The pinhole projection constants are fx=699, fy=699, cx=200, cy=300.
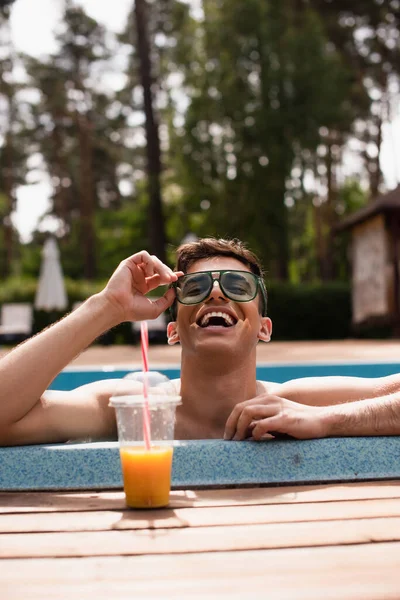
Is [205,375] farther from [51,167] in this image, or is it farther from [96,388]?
[51,167]

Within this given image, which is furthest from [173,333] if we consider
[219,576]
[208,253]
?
[219,576]

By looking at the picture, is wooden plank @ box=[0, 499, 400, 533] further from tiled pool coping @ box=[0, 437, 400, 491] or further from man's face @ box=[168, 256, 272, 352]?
man's face @ box=[168, 256, 272, 352]

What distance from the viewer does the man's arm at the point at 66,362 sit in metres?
2.26

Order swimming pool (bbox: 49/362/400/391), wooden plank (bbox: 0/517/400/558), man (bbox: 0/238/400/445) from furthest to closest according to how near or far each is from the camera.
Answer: swimming pool (bbox: 49/362/400/391) → man (bbox: 0/238/400/445) → wooden plank (bbox: 0/517/400/558)

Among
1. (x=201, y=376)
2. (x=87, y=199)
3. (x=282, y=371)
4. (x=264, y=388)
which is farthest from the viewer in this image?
(x=87, y=199)

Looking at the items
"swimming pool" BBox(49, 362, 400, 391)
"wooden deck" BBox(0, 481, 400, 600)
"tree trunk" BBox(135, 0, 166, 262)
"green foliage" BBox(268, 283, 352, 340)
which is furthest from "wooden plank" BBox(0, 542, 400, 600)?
"tree trunk" BBox(135, 0, 166, 262)

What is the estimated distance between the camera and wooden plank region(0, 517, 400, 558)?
1.52 meters

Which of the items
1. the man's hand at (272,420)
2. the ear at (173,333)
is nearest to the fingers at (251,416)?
the man's hand at (272,420)

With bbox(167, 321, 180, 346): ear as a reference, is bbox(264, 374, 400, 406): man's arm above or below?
below

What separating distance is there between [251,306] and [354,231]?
671 inches

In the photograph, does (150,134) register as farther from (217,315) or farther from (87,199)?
(217,315)

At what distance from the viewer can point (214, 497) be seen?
197cm

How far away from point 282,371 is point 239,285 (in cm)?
485

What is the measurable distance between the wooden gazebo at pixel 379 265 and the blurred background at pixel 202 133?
427mm
